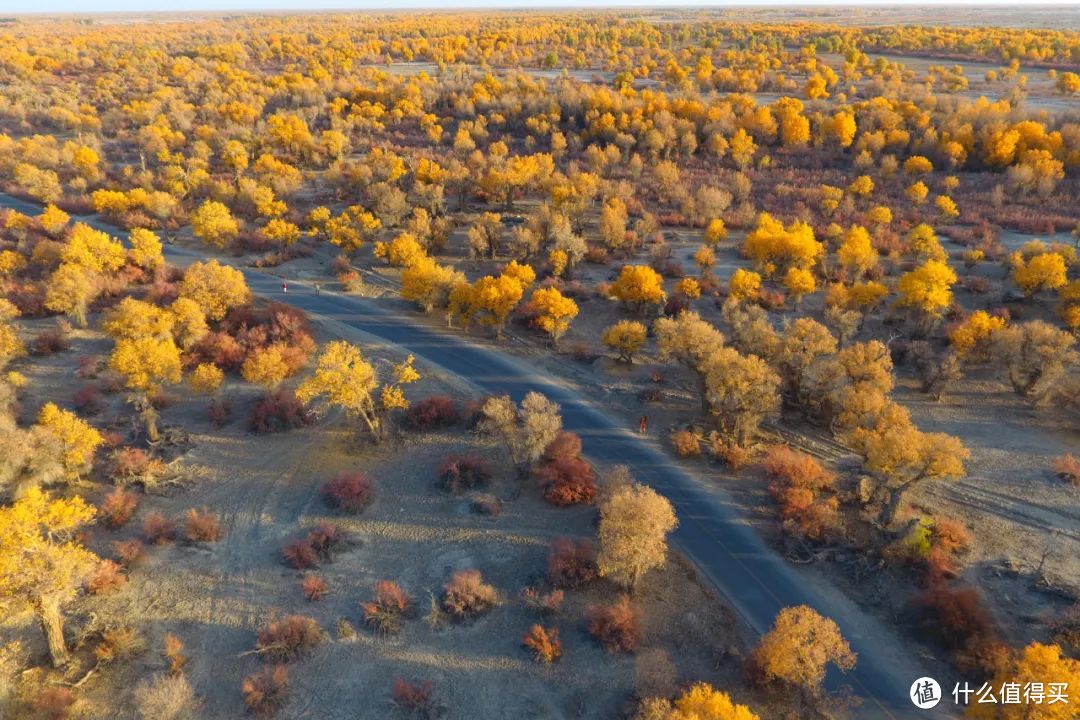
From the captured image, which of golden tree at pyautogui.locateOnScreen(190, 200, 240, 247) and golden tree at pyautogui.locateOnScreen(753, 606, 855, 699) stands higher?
golden tree at pyautogui.locateOnScreen(190, 200, 240, 247)

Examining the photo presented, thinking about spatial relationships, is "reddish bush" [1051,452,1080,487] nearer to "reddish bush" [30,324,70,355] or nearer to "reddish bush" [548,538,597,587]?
"reddish bush" [548,538,597,587]

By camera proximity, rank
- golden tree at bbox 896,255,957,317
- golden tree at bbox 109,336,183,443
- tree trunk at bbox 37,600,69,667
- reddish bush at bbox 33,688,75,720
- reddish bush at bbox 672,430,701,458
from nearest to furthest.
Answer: reddish bush at bbox 33,688,75,720 → tree trunk at bbox 37,600,69,667 → reddish bush at bbox 672,430,701,458 → golden tree at bbox 109,336,183,443 → golden tree at bbox 896,255,957,317

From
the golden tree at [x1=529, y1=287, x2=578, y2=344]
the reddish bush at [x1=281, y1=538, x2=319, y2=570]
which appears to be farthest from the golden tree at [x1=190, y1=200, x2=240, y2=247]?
the reddish bush at [x1=281, y1=538, x2=319, y2=570]

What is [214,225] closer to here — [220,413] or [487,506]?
[220,413]

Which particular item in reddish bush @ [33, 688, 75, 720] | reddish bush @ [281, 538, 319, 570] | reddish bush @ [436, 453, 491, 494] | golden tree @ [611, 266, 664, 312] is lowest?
reddish bush @ [33, 688, 75, 720]

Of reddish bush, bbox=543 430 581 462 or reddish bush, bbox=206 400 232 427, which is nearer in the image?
reddish bush, bbox=543 430 581 462

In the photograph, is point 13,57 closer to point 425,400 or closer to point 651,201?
point 651,201

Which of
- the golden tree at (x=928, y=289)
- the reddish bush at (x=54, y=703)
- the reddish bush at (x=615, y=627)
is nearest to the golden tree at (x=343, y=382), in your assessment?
the reddish bush at (x=54, y=703)

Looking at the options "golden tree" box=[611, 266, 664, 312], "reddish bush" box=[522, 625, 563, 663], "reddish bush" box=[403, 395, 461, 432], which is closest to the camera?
"reddish bush" box=[522, 625, 563, 663]
